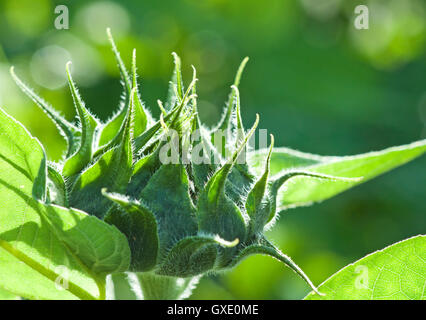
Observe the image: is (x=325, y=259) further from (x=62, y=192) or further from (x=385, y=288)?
(x=62, y=192)

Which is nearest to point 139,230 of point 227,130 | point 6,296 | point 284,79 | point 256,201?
point 256,201

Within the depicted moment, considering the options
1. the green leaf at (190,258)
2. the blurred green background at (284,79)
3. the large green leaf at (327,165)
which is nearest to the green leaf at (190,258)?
the green leaf at (190,258)

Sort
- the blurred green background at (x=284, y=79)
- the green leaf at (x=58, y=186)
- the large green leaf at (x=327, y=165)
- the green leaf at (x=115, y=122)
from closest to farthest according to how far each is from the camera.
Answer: the green leaf at (x=58, y=186)
the green leaf at (x=115, y=122)
the large green leaf at (x=327, y=165)
the blurred green background at (x=284, y=79)

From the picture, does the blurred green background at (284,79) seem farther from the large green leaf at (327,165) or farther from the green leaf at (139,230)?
the green leaf at (139,230)

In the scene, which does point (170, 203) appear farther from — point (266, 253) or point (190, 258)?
point (266, 253)

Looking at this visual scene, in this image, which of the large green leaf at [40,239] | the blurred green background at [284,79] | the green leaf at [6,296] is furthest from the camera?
the blurred green background at [284,79]

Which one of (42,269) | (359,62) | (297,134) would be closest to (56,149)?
(297,134)

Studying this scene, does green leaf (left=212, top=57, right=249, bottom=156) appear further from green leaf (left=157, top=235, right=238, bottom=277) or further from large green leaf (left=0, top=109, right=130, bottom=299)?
large green leaf (left=0, top=109, right=130, bottom=299)
